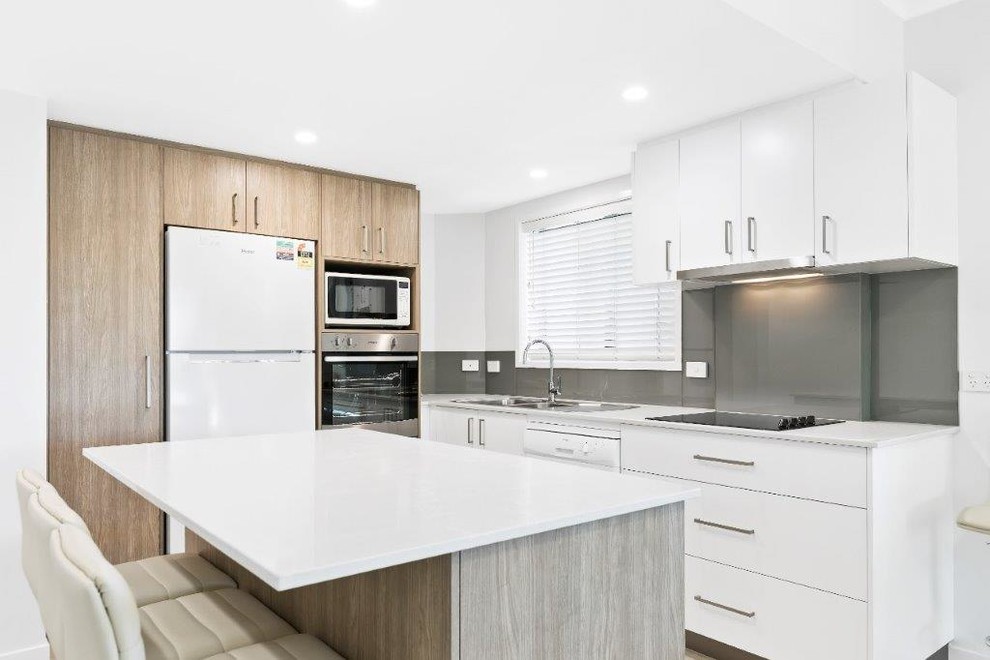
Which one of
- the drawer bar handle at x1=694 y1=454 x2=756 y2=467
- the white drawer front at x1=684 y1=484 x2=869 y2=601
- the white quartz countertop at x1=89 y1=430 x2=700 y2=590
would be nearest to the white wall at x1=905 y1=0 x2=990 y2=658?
the white drawer front at x1=684 y1=484 x2=869 y2=601

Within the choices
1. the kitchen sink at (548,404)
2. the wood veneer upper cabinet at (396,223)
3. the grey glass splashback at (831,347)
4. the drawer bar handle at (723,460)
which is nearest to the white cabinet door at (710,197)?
the grey glass splashback at (831,347)

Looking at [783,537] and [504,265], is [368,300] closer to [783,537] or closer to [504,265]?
[504,265]

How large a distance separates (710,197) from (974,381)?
126 centimetres

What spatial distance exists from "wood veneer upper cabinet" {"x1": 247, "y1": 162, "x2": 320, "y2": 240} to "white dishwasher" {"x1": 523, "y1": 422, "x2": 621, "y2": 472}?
1.65 meters

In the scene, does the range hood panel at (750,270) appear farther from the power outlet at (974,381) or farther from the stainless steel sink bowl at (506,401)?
the stainless steel sink bowl at (506,401)

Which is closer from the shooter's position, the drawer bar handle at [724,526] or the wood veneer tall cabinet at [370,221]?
the drawer bar handle at [724,526]

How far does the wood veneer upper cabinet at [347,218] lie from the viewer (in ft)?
13.2

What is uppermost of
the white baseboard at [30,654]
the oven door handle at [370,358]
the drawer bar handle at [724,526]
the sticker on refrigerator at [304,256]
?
the sticker on refrigerator at [304,256]

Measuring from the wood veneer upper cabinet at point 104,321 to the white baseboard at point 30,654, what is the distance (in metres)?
0.50

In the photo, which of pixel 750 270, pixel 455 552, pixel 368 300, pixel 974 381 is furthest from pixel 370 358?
pixel 455 552

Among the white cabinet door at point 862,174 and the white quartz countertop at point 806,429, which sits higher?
the white cabinet door at point 862,174

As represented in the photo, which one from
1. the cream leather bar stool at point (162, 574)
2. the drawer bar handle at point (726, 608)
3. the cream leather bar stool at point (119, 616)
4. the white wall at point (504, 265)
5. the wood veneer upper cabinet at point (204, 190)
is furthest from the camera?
the white wall at point (504, 265)

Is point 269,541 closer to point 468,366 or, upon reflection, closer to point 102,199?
point 102,199

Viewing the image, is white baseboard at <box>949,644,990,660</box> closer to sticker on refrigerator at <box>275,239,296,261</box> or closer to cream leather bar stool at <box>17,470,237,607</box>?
cream leather bar stool at <box>17,470,237,607</box>
